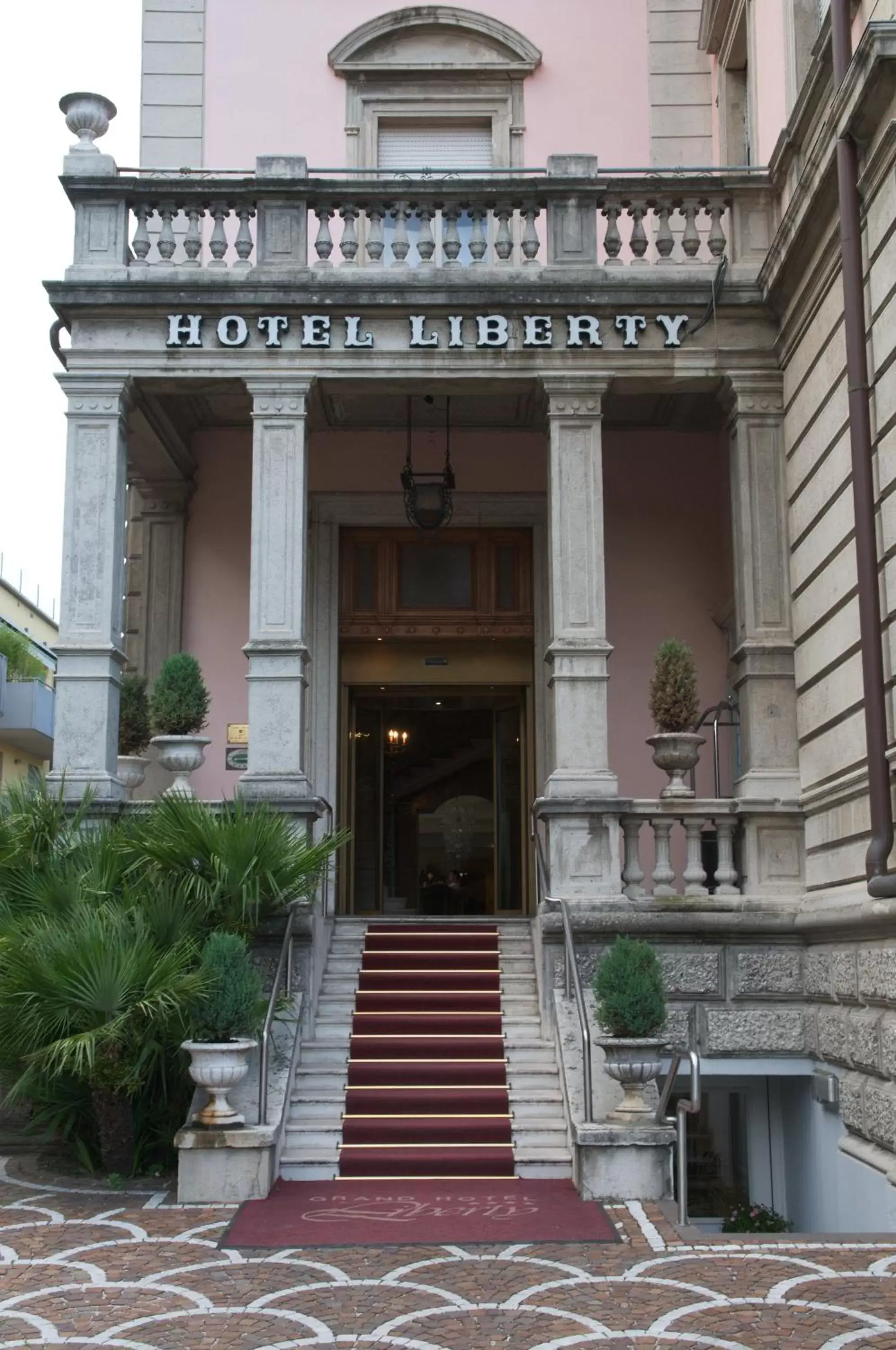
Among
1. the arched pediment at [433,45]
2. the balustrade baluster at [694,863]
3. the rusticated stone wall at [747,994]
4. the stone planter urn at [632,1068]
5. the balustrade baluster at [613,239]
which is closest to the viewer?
the stone planter urn at [632,1068]

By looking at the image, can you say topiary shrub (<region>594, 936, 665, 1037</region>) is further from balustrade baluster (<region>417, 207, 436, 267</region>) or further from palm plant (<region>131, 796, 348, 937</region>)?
balustrade baluster (<region>417, 207, 436, 267</region>)

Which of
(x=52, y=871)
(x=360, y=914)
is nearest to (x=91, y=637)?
(x=52, y=871)

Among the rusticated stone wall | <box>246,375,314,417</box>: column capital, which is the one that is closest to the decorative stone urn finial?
<box>246,375,314,417</box>: column capital

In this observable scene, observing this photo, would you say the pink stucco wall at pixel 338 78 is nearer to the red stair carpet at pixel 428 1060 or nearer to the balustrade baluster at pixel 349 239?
the balustrade baluster at pixel 349 239

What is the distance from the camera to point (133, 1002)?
8.66 metres

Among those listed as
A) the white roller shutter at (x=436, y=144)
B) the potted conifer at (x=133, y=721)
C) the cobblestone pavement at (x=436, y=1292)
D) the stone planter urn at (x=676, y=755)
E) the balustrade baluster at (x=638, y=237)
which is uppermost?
the white roller shutter at (x=436, y=144)

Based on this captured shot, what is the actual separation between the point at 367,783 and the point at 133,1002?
6.36 meters

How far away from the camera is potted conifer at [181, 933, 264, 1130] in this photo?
8625 millimetres

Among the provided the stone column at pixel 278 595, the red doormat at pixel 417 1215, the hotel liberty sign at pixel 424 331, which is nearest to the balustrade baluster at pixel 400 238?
the hotel liberty sign at pixel 424 331

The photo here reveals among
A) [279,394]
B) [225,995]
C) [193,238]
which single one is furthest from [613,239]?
[225,995]

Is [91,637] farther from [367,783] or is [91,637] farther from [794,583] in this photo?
[794,583]

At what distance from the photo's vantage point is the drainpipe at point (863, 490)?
28.1 ft

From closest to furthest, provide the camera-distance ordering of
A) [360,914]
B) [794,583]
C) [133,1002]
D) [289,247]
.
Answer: [133,1002], [794,583], [289,247], [360,914]

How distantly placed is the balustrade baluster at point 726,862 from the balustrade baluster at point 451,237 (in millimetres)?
5045
